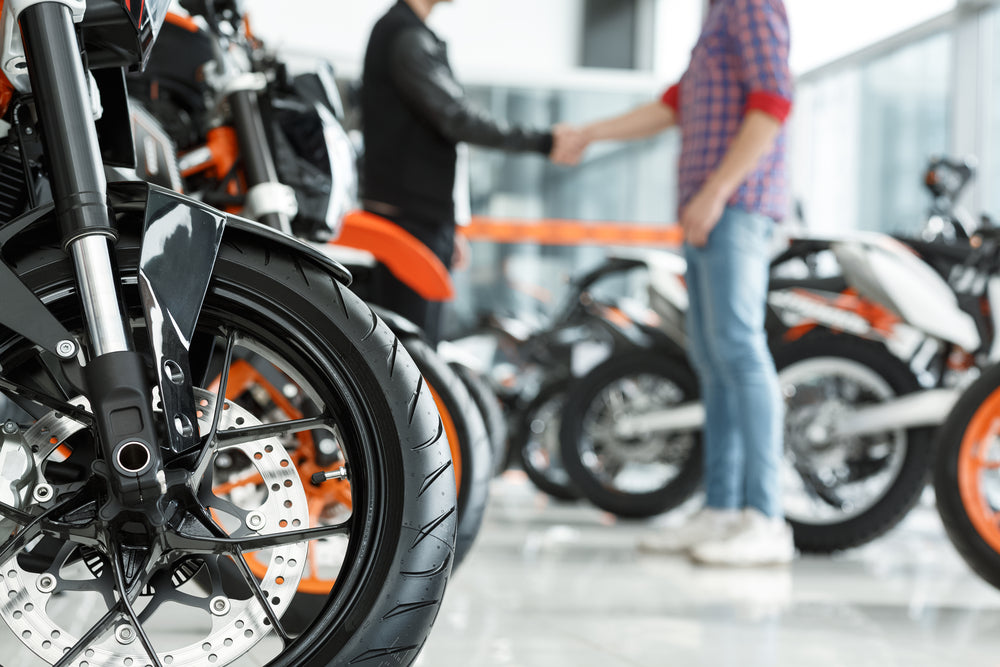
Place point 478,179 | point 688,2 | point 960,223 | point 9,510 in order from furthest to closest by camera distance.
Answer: point 688,2 → point 478,179 → point 960,223 → point 9,510

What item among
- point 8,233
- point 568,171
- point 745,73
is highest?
point 745,73

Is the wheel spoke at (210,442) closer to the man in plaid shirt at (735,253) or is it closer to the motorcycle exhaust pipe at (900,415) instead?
the man in plaid shirt at (735,253)

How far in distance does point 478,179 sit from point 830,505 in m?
4.82

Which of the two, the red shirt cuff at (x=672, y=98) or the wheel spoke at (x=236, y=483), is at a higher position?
the red shirt cuff at (x=672, y=98)

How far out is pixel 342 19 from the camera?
775cm

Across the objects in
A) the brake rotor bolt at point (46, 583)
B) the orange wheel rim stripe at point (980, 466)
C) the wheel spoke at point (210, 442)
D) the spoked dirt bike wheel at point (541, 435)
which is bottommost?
the spoked dirt bike wheel at point (541, 435)

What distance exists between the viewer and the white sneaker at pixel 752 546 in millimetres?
2486

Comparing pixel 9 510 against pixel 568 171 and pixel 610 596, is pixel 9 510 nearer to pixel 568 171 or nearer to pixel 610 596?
pixel 610 596

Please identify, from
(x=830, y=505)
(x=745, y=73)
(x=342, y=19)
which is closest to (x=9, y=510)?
(x=745, y=73)

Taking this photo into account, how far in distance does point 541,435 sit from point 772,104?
1.98m

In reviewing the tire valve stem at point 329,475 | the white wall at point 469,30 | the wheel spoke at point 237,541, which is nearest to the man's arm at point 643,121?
the tire valve stem at point 329,475

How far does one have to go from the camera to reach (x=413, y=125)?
2527mm

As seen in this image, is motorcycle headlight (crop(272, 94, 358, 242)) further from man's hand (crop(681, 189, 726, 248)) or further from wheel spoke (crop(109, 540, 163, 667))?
man's hand (crop(681, 189, 726, 248))

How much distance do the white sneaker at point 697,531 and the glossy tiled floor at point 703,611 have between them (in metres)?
0.08
